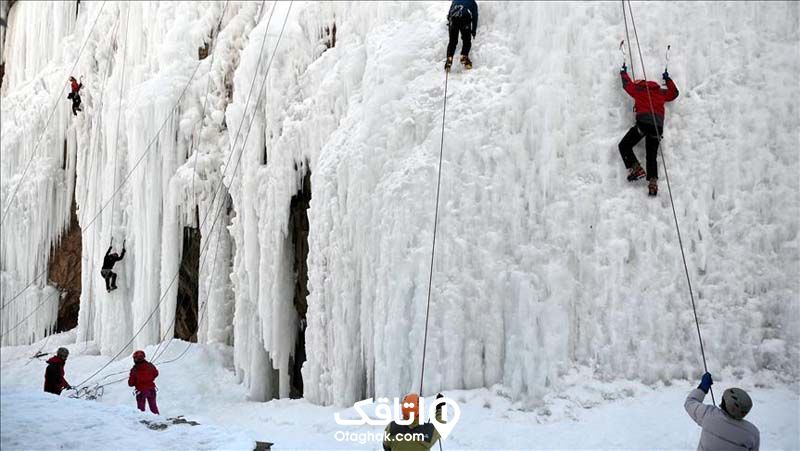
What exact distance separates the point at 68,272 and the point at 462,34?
11.3m

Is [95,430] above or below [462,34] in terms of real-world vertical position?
below

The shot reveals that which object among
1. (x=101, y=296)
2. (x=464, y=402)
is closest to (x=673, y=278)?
(x=464, y=402)

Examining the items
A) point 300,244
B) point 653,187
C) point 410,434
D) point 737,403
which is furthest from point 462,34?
point 737,403

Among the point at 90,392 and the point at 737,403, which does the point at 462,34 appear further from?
the point at 90,392

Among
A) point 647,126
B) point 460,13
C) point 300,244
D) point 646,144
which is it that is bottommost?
point 300,244

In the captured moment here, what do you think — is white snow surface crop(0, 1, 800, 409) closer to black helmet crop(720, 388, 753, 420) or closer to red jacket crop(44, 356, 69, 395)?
red jacket crop(44, 356, 69, 395)

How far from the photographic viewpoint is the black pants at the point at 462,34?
7363mm

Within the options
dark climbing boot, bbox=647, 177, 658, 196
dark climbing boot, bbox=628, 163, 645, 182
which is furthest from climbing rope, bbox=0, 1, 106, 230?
dark climbing boot, bbox=647, 177, 658, 196

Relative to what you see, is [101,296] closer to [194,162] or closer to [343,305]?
[194,162]

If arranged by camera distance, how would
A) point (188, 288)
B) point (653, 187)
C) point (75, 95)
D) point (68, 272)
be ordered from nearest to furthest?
point (653, 187) < point (188, 288) < point (75, 95) < point (68, 272)

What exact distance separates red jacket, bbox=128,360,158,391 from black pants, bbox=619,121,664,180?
5694 mm

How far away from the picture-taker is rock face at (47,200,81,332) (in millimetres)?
13969

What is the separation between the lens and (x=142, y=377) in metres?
7.02

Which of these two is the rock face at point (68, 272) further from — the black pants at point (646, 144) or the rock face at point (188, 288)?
the black pants at point (646, 144)
